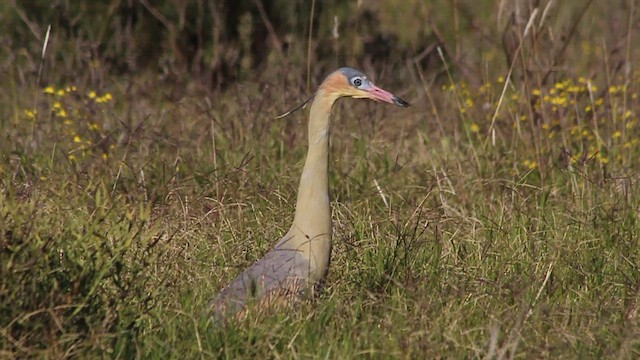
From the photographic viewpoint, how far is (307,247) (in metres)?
4.45

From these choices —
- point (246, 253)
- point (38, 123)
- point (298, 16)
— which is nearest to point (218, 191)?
point (246, 253)

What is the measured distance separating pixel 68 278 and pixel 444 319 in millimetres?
1269

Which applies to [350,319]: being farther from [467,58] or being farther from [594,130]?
[467,58]

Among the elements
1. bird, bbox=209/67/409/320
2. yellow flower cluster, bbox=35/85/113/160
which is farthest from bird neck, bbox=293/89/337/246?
yellow flower cluster, bbox=35/85/113/160

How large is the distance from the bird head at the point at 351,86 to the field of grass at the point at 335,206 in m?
0.61

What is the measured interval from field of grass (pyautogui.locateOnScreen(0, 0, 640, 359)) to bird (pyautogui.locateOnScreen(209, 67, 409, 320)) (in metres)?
0.10

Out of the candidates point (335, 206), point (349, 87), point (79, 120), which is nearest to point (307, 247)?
point (349, 87)

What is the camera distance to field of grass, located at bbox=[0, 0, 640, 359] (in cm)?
393

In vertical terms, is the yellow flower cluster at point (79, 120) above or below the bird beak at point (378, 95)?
below

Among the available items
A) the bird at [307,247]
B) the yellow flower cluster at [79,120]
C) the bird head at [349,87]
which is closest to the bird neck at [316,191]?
the bird at [307,247]

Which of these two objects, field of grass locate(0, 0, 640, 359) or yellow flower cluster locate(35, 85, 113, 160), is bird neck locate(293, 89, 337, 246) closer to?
field of grass locate(0, 0, 640, 359)

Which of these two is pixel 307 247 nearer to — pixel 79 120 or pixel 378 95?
pixel 378 95

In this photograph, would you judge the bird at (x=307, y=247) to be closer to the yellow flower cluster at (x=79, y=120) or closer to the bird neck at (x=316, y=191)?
the bird neck at (x=316, y=191)

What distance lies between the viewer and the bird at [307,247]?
4270mm
